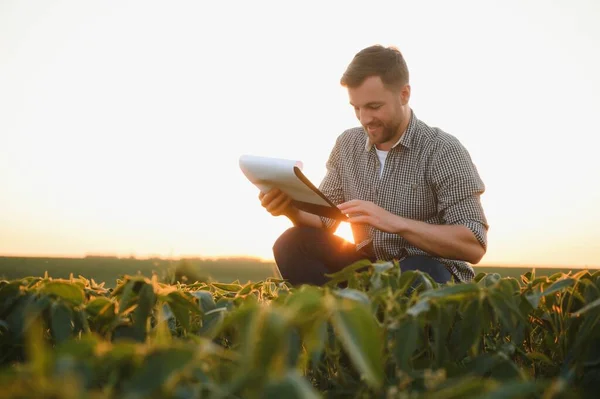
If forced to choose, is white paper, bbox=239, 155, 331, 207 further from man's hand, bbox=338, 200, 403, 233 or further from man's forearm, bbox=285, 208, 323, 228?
man's forearm, bbox=285, 208, 323, 228

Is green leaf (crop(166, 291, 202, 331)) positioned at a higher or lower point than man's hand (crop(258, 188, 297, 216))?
lower

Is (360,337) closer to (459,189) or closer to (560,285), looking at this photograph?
(560,285)

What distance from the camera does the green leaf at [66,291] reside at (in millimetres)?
1144

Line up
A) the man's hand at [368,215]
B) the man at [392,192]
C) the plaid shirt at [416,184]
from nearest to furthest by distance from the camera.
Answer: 1. the man's hand at [368,215]
2. the man at [392,192]
3. the plaid shirt at [416,184]

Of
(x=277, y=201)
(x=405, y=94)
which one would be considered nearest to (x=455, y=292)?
(x=277, y=201)

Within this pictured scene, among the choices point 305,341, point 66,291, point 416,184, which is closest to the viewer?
point 305,341

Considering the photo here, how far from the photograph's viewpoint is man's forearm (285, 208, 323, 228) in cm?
341

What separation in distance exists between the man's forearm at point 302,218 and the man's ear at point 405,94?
3.20ft

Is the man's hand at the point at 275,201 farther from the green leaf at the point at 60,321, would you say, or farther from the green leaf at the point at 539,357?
the green leaf at the point at 60,321

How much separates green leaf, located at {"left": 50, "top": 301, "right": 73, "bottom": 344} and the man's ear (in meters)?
3.00

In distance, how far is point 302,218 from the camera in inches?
139

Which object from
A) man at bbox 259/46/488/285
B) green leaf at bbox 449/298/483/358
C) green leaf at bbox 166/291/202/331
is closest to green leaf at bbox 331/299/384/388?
green leaf at bbox 449/298/483/358

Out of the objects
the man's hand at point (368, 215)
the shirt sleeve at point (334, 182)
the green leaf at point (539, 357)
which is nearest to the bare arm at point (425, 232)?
the man's hand at point (368, 215)

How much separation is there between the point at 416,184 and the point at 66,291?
2497 mm
